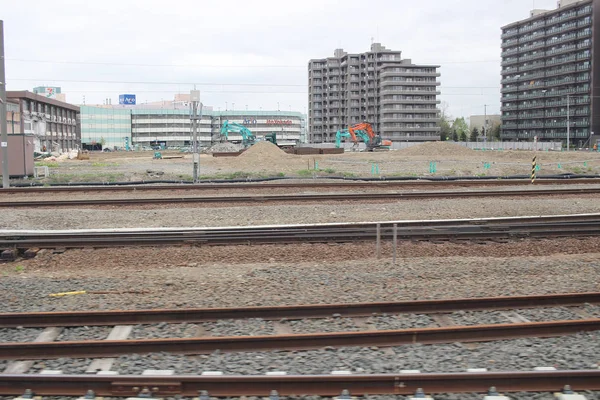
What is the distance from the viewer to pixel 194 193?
25.2m

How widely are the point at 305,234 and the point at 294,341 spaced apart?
7.03 m

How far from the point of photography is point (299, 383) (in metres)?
5.82

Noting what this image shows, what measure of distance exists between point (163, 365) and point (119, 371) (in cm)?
48

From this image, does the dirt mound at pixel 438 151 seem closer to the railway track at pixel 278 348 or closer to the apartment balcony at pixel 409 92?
the apartment balcony at pixel 409 92

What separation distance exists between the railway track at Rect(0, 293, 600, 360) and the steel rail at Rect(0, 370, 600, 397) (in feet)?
3.30

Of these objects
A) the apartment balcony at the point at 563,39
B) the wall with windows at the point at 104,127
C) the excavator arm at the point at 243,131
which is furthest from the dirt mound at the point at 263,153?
the wall with windows at the point at 104,127

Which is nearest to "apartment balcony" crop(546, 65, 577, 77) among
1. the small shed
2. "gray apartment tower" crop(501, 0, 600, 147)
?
"gray apartment tower" crop(501, 0, 600, 147)

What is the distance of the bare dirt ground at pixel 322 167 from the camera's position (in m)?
37.1

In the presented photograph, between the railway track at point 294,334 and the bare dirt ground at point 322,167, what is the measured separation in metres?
27.0

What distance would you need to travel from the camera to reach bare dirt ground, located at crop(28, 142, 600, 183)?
1462 inches

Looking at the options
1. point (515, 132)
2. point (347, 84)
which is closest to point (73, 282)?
point (515, 132)

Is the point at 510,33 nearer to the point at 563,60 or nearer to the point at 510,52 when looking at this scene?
the point at 510,52

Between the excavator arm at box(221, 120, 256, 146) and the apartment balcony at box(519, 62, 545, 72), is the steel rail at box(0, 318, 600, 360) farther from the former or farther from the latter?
the apartment balcony at box(519, 62, 545, 72)

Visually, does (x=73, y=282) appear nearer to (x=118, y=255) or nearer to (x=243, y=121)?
(x=118, y=255)
